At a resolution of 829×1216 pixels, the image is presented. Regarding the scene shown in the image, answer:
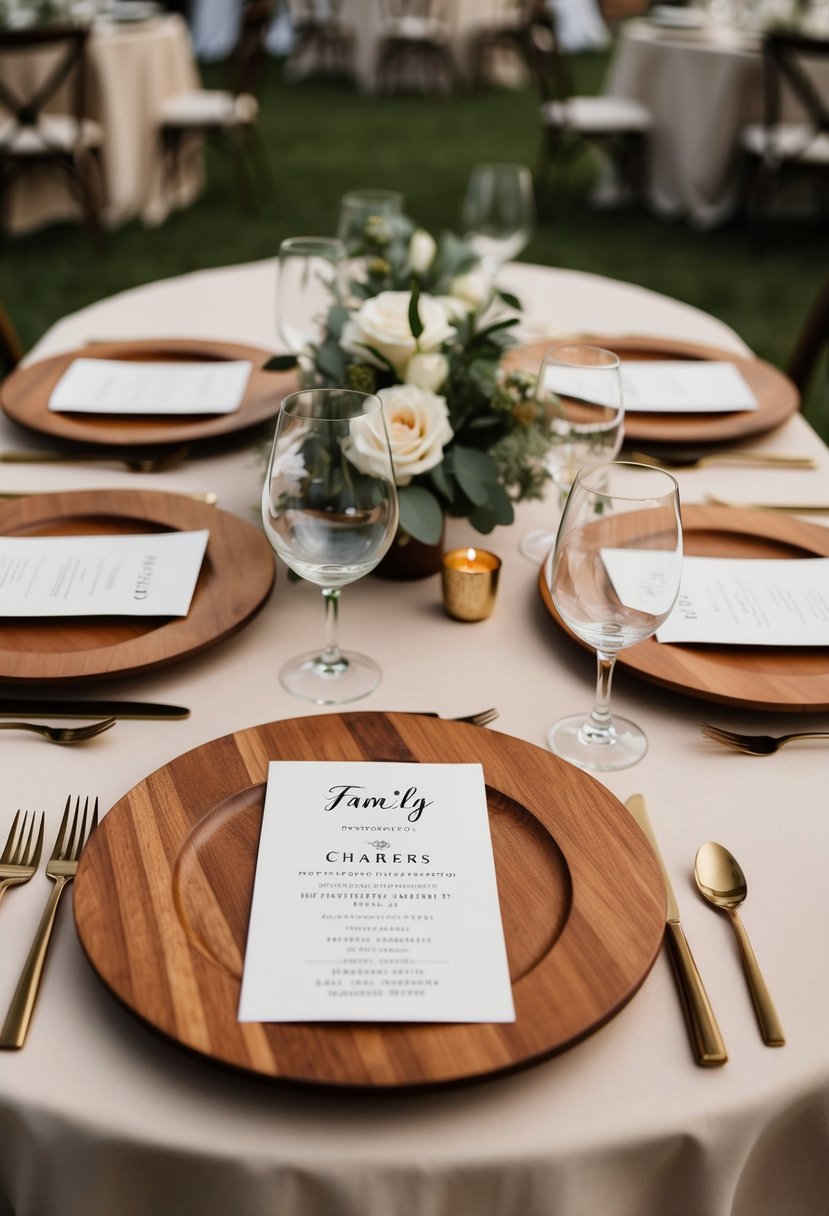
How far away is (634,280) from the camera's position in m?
4.83

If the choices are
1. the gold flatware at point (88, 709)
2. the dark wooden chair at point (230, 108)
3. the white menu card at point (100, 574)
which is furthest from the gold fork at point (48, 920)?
the dark wooden chair at point (230, 108)

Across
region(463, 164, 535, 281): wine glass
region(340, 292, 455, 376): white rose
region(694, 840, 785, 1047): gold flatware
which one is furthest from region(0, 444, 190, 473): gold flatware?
region(694, 840, 785, 1047): gold flatware

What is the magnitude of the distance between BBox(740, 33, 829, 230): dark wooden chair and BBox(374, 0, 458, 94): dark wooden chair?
3735 millimetres

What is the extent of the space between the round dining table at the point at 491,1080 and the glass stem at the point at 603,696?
41mm

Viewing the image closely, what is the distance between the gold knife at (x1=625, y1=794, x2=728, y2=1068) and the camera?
2.01 ft

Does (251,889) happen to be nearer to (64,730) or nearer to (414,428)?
(64,730)

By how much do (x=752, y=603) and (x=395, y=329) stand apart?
0.42 metres

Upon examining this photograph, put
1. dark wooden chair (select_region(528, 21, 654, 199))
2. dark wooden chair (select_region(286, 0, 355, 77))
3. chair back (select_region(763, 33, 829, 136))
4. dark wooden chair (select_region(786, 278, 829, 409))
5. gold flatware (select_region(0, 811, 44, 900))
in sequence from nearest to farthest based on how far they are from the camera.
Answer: gold flatware (select_region(0, 811, 44, 900)) < dark wooden chair (select_region(786, 278, 829, 409)) < chair back (select_region(763, 33, 829, 136)) < dark wooden chair (select_region(528, 21, 654, 199)) < dark wooden chair (select_region(286, 0, 355, 77))

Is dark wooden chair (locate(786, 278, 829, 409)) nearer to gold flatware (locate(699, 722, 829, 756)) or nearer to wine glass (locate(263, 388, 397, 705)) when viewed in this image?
gold flatware (locate(699, 722, 829, 756))

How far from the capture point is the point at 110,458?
1341 mm

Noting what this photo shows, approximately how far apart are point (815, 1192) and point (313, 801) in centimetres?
39

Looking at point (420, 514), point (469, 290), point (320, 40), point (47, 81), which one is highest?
point (469, 290)

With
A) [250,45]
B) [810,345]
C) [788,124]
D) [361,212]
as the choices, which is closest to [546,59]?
[788,124]

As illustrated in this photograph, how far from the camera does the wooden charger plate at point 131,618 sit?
92 cm
